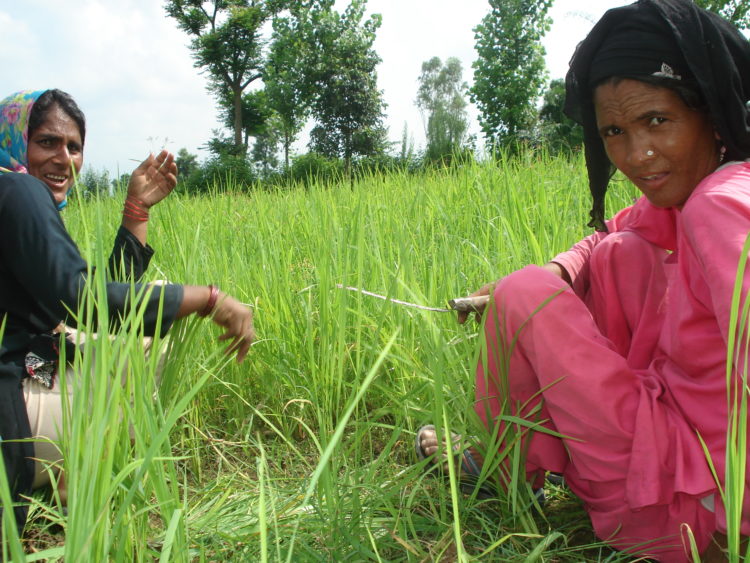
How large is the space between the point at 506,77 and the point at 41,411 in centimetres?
2184

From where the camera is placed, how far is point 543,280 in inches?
47.7

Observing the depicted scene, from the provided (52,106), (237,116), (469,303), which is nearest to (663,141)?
(469,303)

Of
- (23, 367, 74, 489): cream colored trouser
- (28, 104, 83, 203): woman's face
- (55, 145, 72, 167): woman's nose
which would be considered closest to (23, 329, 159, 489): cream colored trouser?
(23, 367, 74, 489): cream colored trouser

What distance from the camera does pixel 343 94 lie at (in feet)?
95.1

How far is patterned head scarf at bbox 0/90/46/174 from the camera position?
1636mm

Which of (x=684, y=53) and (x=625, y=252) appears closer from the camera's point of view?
(x=684, y=53)

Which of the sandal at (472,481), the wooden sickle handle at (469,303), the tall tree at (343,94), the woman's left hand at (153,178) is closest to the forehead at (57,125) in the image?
the woman's left hand at (153,178)

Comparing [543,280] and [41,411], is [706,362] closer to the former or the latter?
A: [543,280]

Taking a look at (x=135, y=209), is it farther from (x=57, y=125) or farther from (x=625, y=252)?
(x=625, y=252)

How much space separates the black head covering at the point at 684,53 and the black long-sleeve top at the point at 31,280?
3.37ft

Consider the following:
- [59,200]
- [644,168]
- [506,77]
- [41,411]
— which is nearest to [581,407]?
[644,168]

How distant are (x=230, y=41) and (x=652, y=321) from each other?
115 ft

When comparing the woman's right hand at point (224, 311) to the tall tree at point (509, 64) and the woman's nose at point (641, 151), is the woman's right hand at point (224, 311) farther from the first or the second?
the tall tree at point (509, 64)

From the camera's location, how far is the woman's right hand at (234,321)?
1.32 metres
